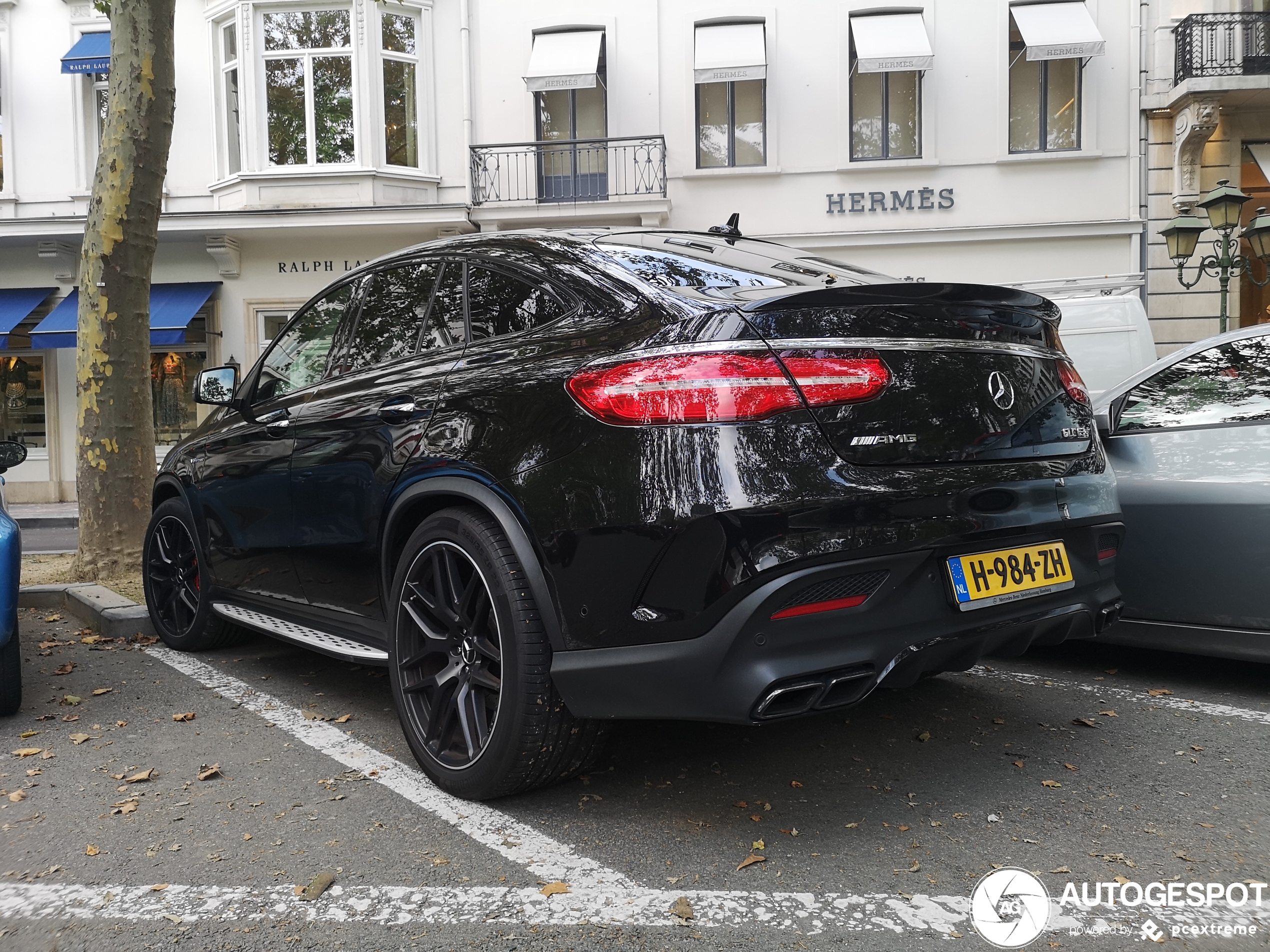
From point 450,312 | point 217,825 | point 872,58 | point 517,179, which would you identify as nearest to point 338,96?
point 517,179

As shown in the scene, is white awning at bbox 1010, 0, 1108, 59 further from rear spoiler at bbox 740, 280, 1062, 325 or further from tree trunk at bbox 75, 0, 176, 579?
rear spoiler at bbox 740, 280, 1062, 325

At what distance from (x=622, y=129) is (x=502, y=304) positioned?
1364cm

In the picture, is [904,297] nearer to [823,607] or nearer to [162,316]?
[823,607]

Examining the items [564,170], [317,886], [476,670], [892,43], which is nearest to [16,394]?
[564,170]

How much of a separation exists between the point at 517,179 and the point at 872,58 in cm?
558

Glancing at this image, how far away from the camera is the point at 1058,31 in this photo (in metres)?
14.7

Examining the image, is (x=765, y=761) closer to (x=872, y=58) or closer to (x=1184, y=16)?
(x=872, y=58)

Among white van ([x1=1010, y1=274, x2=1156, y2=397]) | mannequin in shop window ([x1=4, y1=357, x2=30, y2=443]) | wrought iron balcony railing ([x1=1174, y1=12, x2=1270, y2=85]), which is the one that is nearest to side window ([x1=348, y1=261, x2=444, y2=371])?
white van ([x1=1010, y1=274, x2=1156, y2=397])

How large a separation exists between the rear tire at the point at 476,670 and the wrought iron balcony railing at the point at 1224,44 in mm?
15644

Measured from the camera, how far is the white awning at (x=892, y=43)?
48.5ft

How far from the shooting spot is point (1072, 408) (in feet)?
9.92

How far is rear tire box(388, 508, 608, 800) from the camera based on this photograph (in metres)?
2.70

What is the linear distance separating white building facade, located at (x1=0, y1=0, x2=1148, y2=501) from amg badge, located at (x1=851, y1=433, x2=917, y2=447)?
13.0m

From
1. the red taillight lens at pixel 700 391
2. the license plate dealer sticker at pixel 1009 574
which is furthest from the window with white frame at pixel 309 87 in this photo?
the license plate dealer sticker at pixel 1009 574
